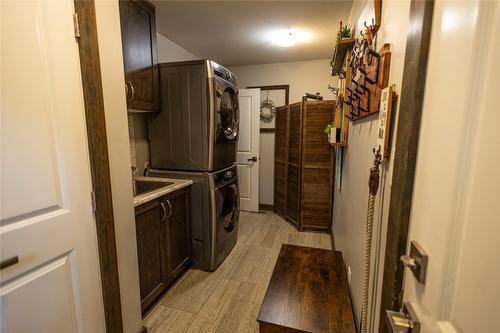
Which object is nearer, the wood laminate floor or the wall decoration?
the wall decoration

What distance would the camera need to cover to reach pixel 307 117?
3045mm

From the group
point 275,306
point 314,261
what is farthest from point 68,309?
point 314,261

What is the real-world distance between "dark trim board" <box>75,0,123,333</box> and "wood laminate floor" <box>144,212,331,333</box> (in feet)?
1.68

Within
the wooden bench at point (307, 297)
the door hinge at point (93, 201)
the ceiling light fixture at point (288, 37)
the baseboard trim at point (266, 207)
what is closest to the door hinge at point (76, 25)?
the door hinge at point (93, 201)

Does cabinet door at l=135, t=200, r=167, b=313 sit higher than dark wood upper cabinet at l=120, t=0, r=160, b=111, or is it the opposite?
dark wood upper cabinet at l=120, t=0, r=160, b=111

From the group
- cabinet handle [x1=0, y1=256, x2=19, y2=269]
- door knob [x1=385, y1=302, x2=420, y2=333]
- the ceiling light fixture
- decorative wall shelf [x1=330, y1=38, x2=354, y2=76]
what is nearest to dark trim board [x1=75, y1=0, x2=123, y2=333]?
cabinet handle [x1=0, y1=256, x2=19, y2=269]

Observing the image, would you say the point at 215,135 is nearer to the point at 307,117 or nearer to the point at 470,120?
the point at 307,117

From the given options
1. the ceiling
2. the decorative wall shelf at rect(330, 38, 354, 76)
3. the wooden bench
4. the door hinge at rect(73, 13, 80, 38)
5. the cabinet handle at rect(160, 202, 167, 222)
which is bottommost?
the wooden bench

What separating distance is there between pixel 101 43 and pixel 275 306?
156 centimetres

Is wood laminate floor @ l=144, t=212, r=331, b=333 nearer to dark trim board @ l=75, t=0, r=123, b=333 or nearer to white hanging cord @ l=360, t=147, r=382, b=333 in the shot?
dark trim board @ l=75, t=0, r=123, b=333

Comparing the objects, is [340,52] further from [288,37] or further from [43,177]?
[43,177]

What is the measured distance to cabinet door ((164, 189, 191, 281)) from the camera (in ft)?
6.44

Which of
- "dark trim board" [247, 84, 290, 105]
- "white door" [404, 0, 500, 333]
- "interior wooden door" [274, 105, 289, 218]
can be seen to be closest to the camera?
"white door" [404, 0, 500, 333]

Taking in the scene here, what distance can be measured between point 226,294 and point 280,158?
220 cm
